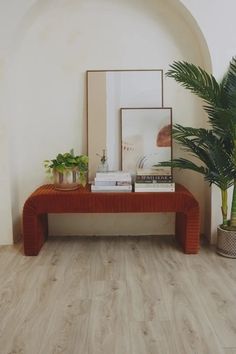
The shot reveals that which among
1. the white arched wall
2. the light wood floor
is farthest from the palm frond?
the light wood floor

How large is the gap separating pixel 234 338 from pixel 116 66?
8.45 feet

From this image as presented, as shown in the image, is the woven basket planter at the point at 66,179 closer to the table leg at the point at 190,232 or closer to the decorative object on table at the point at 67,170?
the decorative object on table at the point at 67,170

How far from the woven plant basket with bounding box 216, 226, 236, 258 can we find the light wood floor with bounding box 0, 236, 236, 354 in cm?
8

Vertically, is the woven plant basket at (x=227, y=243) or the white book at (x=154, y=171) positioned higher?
the white book at (x=154, y=171)

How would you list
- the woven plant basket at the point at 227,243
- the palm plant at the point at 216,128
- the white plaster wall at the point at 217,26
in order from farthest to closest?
the white plaster wall at the point at 217,26 < the woven plant basket at the point at 227,243 < the palm plant at the point at 216,128

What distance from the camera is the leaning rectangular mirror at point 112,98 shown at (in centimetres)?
350

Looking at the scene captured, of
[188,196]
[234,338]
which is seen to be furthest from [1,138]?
[234,338]

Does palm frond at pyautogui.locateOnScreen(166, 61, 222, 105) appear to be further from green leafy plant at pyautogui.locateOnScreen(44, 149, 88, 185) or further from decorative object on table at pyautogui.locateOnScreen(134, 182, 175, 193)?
green leafy plant at pyautogui.locateOnScreen(44, 149, 88, 185)

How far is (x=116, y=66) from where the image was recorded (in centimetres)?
351

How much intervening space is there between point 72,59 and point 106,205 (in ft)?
4.83

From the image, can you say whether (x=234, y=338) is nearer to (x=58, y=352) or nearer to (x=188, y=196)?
(x=58, y=352)

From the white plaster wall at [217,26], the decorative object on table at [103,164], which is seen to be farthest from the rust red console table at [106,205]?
the white plaster wall at [217,26]

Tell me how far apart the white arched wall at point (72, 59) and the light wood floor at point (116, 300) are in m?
0.95

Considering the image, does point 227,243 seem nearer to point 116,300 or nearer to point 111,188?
point 111,188
